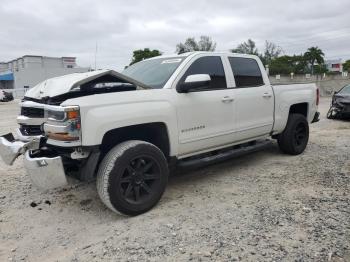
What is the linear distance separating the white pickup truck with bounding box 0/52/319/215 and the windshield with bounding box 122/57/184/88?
19mm

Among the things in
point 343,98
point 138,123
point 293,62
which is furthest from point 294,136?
point 293,62

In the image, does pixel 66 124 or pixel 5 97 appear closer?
pixel 66 124

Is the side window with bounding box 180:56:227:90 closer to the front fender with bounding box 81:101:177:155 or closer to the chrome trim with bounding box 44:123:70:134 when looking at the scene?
the front fender with bounding box 81:101:177:155

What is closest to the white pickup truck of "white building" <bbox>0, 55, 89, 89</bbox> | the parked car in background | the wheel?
the wheel

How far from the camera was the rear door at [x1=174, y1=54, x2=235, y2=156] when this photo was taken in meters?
4.68

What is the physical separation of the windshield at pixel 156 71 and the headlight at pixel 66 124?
1.33 metres

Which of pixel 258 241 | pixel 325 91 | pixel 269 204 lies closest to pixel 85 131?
pixel 258 241

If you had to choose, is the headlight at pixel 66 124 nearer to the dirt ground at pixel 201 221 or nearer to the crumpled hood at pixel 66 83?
the crumpled hood at pixel 66 83

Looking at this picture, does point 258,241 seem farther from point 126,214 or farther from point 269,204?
point 126,214

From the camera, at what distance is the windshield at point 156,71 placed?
4.86 m

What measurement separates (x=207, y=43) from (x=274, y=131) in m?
62.4

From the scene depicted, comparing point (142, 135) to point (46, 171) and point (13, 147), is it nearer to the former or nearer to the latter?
point (46, 171)

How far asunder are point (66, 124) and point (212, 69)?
238cm

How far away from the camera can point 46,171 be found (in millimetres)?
3738
